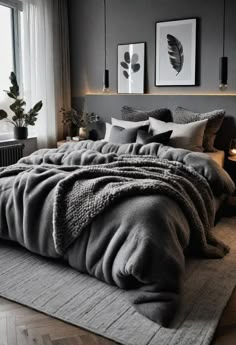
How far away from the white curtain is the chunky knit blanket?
2479mm

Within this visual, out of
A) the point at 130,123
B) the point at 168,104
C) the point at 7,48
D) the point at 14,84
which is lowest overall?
the point at 130,123

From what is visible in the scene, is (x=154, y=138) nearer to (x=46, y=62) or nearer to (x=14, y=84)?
(x=14, y=84)

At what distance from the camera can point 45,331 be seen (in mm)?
1944

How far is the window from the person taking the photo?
15.7 feet

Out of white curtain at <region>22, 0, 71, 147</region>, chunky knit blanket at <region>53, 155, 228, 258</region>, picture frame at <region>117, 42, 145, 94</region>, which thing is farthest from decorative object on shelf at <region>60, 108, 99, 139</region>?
chunky knit blanket at <region>53, 155, 228, 258</region>

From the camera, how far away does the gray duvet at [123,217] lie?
2.06 metres

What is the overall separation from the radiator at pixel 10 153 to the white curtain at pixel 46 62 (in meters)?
0.47

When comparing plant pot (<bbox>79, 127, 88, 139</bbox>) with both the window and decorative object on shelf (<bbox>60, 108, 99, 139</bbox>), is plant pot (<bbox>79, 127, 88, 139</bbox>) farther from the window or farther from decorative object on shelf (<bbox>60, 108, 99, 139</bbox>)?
the window

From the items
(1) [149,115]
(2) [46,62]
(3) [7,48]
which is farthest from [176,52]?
(3) [7,48]

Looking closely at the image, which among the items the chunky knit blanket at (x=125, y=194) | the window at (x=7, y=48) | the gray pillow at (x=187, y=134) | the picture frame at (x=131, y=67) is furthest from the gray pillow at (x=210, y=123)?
the window at (x=7, y=48)

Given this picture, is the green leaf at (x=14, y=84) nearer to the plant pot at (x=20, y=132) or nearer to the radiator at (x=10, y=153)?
the plant pot at (x=20, y=132)

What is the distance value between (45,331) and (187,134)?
8.62 ft

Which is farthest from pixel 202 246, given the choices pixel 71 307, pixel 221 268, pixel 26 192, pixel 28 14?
pixel 28 14

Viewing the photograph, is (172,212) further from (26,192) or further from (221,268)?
(26,192)
